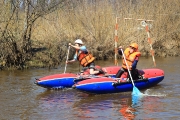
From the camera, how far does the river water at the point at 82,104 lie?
28.4 ft

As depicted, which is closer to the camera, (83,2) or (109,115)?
(109,115)

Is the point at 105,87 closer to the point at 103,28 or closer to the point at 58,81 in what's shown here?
the point at 58,81

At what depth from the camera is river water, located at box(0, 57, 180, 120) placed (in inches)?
341

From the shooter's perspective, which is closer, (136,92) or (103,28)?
(136,92)

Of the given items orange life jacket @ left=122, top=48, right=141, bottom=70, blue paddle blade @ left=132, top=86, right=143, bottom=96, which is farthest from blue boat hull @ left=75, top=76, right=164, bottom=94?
orange life jacket @ left=122, top=48, right=141, bottom=70

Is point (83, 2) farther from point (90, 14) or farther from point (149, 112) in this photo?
point (149, 112)

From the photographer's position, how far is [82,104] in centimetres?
989

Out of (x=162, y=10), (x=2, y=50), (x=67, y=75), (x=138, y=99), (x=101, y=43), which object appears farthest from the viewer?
(x=162, y=10)

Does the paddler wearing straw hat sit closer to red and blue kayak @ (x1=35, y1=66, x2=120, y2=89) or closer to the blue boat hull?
the blue boat hull

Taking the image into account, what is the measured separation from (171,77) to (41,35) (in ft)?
32.9

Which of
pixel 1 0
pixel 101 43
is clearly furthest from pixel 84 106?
pixel 101 43

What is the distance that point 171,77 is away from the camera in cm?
1428

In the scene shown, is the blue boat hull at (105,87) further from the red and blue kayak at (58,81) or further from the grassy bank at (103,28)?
the grassy bank at (103,28)

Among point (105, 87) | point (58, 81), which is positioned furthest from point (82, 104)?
point (58, 81)
